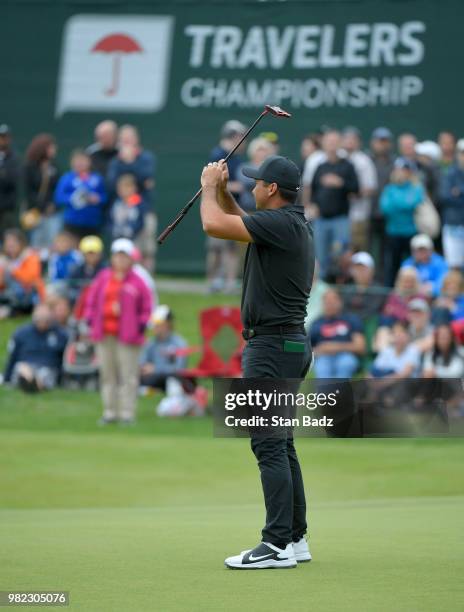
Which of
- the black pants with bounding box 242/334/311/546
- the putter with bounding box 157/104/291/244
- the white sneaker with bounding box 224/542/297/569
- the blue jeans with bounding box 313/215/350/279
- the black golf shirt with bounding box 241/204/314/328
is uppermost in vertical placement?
the blue jeans with bounding box 313/215/350/279

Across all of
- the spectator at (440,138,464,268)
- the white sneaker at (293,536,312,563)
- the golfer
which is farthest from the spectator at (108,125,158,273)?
the white sneaker at (293,536,312,563)

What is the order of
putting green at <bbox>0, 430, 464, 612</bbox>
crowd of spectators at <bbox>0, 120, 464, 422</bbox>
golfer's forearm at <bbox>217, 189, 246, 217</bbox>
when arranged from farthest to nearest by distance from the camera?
crowd of spectators at <bbox>0, 120, 464, 422</bbox> → golfer's forearm at <bbox>217, 189, 246, 217</bbox> → putting green at <bbox>0, 430, 464, 612</bbox>

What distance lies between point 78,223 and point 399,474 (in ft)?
26.1

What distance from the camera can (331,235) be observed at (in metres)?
19.5

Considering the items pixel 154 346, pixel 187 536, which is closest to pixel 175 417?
pixel 154 346

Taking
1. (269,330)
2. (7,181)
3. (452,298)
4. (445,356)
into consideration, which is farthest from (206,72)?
(269,330)

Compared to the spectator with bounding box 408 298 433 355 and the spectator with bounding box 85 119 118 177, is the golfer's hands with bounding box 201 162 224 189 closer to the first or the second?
the spectator with bounding box 408 298 433 355

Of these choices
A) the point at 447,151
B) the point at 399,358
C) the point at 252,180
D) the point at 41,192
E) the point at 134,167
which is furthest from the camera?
the point at 41,192

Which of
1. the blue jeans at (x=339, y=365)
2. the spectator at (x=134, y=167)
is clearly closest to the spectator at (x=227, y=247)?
the spectator at (x=134, y=167)

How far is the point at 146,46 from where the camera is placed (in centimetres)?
2217

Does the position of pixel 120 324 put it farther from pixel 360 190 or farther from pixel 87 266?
pixel 360 190

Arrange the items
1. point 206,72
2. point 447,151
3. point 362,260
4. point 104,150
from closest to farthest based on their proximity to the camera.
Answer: point 362,260
point 447,151
point 104,150
point 206,72

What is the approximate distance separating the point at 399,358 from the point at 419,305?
70cm

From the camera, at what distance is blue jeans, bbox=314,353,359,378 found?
16406mm
